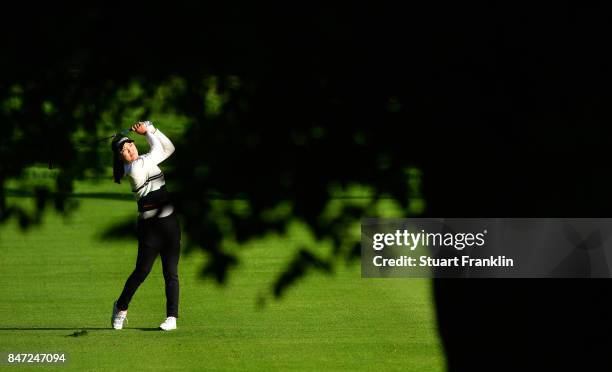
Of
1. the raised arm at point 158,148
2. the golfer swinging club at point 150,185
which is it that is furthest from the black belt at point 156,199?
the raised arm at point 158,148

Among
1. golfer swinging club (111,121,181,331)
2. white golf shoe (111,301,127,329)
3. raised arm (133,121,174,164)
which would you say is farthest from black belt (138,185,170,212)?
white golf shoe (111,301,127,329)

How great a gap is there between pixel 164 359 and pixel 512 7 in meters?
3.61

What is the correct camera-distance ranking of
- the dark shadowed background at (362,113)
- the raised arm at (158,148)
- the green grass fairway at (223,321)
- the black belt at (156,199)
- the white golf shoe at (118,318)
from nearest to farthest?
the dark shadowed background at (362,113)
the black belt at (156,199)
the raised arm at (158,148)
the green grass fairway at (223,321)
the white golf shoe at (118,318)

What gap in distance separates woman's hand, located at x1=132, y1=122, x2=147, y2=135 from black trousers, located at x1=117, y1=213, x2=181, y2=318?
0.60m

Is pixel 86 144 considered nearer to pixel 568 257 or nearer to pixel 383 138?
pixel 383 138

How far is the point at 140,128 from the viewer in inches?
303

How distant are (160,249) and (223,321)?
5.59 feet

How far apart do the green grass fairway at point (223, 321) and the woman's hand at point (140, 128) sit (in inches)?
34.6

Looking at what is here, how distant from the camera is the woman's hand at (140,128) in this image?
7.64 metres

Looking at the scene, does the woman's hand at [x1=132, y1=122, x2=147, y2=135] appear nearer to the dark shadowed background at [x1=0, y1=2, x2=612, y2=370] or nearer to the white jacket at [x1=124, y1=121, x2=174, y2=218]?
the white jacket at [x1=124, y1=121, x2=174, y2=218]

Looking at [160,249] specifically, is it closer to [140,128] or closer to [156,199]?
[156,199]

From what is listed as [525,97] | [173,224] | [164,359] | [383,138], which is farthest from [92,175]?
[525,97]

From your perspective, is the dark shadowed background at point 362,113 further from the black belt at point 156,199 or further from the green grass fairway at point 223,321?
the green grass fairway at point 223,321

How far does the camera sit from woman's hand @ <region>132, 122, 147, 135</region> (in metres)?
7.64
